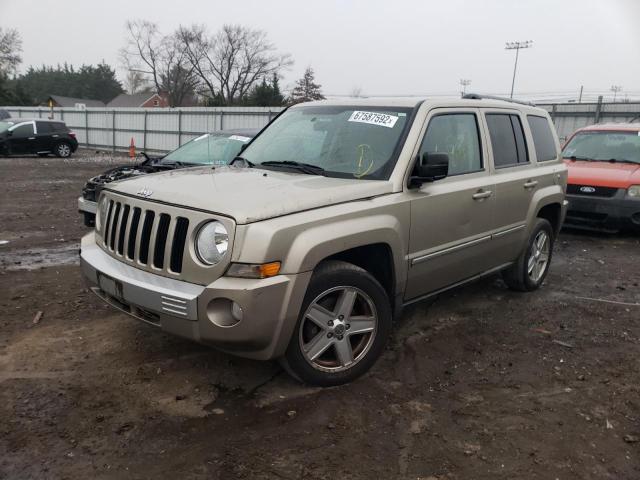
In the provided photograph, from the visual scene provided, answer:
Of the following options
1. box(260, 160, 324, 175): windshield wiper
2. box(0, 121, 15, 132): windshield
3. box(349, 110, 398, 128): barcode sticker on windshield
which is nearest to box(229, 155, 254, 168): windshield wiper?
box(260, 160, 324, 175): windshield wiper

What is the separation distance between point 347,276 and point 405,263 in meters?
0.59

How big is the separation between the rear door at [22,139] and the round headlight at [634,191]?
20.8 metres

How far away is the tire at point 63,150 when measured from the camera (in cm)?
2181

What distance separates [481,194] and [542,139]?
164cm

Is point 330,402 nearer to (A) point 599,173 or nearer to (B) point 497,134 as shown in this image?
(B) point 497,134

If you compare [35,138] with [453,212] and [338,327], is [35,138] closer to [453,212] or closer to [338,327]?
[453,212]

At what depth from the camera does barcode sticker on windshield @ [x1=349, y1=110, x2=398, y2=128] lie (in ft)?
12.9

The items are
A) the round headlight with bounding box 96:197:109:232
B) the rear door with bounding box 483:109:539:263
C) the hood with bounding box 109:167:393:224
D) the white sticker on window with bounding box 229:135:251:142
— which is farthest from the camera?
the white sticker on window with bounding box 229:135:251:142

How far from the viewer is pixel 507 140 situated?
486 centimetres

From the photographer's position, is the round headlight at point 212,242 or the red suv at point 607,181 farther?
the red suv at point 607,181

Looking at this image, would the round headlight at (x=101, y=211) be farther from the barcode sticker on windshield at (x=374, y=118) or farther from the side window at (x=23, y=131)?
the side window at (x=23, y=131)

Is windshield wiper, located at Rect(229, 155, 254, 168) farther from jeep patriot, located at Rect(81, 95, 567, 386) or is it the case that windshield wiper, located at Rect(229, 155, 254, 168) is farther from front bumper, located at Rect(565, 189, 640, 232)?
front bumper, located at Rect(565, 189, 640, 232)

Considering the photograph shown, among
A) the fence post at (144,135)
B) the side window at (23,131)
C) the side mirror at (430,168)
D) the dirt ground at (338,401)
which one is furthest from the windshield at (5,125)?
the side mirror at (430,168)

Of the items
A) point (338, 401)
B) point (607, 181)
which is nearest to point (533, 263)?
point (338, 401)
